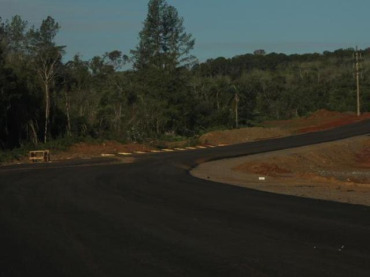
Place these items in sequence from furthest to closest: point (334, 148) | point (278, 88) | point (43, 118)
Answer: point (278, 88)
point (43, 118)
point (334, 148)

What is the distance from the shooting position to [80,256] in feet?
25.8

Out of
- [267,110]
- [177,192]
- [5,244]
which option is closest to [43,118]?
[177,192]

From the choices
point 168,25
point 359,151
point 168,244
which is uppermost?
point 168,25

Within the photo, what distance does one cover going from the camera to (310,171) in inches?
1139

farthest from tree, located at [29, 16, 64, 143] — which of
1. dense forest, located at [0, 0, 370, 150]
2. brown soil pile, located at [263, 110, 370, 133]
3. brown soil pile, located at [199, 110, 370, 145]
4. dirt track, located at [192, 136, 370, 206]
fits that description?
brown soil pile, located at [263, 110, 370, 133]

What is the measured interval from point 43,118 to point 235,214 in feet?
117

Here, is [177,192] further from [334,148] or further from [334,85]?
[334,85]

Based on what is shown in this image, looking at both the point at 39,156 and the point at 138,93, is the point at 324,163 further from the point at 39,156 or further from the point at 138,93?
the point at 138,93

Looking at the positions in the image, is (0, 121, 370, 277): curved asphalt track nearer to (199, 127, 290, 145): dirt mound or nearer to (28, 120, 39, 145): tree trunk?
(28, 120, 39, 145): tree trunk

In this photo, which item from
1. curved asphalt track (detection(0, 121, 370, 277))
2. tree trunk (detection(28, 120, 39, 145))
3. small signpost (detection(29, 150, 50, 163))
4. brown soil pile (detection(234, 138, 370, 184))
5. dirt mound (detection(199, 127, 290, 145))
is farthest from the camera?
dirt mound (detection(199, 127, 290, 145))

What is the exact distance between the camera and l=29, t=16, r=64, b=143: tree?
149ft

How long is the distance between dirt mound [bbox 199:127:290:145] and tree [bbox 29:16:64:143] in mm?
14818

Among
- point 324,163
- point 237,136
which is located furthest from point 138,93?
point 324,163

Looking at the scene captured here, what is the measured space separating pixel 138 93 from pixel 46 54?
2015cm
